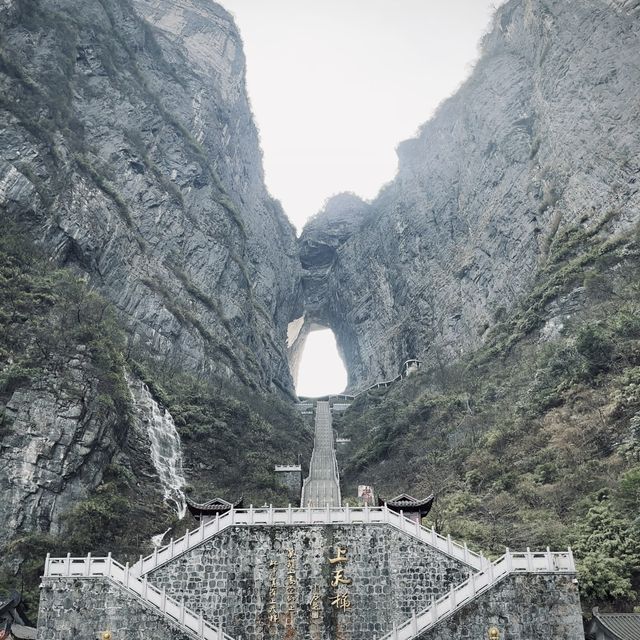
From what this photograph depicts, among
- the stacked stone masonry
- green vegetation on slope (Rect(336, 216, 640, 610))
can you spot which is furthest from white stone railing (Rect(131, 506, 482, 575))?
green vegetation on slope (Rect(336, 216, 640, 610))

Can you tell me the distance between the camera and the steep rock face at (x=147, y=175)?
45.5 metres

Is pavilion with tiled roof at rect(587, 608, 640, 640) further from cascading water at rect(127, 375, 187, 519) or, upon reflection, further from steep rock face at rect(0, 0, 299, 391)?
steep rock face at rect(0, 0, 299, 391)

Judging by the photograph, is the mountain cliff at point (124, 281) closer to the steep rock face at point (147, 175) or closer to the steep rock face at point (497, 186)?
the steep rock face at point (147, 175)

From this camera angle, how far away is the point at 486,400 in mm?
39938

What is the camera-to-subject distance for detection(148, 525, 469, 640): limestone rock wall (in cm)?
2020

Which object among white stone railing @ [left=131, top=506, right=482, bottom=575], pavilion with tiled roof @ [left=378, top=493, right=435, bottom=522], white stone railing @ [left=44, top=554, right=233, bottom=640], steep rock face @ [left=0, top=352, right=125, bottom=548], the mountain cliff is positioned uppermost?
the mountain cliff

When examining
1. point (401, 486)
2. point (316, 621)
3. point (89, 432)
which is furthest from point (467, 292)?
point (316, 621)

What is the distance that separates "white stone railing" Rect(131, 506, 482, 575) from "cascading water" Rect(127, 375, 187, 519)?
956 centimetres

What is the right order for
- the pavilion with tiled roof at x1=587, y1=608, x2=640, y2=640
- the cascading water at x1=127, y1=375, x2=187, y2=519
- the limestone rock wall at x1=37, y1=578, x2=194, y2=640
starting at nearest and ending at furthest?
1. the pavilion with tiled roof at x1=587, y1=608, x2=640, y2=640
2. the limestone rock wall at x1=37, y1=578, x2=194, y2=640
3. the cascading water at x1=127, y1=375, x2=187, y2=519

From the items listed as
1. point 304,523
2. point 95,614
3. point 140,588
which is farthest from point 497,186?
point 95,614

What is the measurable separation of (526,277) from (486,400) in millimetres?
16699

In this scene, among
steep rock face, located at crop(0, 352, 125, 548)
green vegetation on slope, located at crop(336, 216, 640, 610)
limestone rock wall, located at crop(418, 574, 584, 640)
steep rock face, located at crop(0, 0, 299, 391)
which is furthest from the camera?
steep rock face, located at crop(0, 0, 299, 391)

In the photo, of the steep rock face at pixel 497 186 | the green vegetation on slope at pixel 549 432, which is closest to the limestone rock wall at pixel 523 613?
the green vegetation on slope at pixel 549 432

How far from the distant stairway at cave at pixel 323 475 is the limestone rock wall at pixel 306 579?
26.8ft
